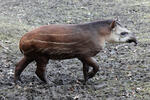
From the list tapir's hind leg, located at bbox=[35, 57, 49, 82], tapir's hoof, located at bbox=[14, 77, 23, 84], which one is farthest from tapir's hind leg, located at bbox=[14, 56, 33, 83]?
tapir's hind leg, located at bbox=[35, 57, 49, 82]

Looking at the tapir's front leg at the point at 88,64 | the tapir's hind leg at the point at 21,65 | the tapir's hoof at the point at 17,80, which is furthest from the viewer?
the tapir's hoof at the point at 17,80

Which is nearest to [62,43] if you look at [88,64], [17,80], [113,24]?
[88,64]

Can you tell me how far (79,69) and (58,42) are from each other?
1571 mm

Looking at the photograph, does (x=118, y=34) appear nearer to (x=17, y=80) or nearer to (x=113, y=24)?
(x=113, y=24)

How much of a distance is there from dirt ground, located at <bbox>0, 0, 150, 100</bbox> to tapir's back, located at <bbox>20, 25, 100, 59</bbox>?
586 mm

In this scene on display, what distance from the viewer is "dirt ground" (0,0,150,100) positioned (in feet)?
16.7

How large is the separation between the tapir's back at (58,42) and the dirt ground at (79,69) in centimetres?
59

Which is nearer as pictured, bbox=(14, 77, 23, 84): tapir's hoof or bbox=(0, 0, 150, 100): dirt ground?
bbox=(0, 0, 150, 100): dirt ground

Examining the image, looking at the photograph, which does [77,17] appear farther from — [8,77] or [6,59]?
[8,77]

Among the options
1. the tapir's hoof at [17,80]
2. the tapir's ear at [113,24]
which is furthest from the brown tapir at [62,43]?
the tapir's hoof at [17,80]

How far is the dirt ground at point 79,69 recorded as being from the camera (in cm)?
508

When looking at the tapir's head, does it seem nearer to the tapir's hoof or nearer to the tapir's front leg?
the tapir's front leg

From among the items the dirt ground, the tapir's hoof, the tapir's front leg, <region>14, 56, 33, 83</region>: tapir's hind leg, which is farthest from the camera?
the tapir's hoof

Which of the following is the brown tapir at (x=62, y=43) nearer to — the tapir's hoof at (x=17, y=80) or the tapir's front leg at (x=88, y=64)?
the tapir's front leg at (x=88, y=64)
